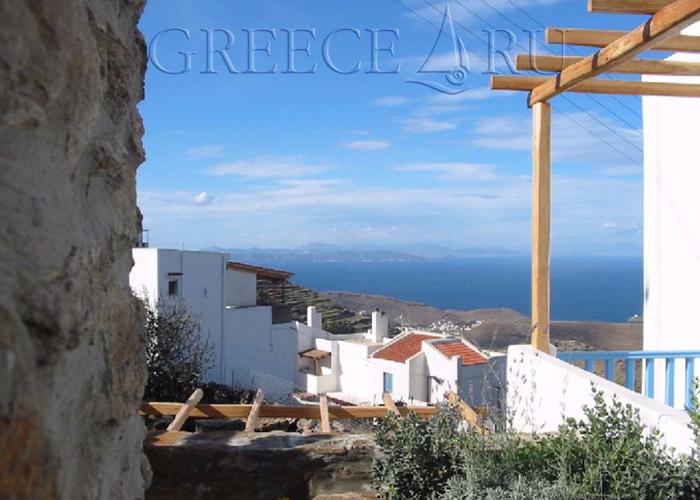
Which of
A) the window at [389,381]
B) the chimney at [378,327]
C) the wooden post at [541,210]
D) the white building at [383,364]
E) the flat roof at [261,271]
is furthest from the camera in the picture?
the chimney at [378,327]

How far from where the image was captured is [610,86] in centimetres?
564

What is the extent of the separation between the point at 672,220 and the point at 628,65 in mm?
2739

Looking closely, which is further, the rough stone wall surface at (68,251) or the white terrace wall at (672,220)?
the white terrace wall at (672,220)

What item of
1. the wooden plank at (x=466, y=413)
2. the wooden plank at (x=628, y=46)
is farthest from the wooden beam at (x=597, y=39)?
the wooden plank at (x=466, y=413)

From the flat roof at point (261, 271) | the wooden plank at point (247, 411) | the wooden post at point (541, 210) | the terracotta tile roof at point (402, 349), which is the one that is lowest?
the terracotta tile roof at point (402, 349)

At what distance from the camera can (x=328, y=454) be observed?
13.1 ft

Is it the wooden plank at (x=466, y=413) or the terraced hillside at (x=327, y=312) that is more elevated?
the wooden plank at (x=466, y=413)

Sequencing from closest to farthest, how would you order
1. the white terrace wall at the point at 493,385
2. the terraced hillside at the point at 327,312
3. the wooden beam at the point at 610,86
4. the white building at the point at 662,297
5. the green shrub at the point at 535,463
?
the green shrub at the point at 535,463 → the white terrace wall at the point at 493,385 → the white building at the point at 662,297 → the wooden beam at the point at 610,86 → the terraced hillside at the point at 327,312

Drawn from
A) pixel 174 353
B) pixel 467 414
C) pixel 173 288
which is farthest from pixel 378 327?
pixel 467 414

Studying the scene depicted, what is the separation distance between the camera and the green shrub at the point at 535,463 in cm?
272

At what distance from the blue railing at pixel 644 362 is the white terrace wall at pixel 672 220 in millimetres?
1480

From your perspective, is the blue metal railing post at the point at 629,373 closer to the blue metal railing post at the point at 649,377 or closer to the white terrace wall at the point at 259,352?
the blue metal railing post at the point at 649,377

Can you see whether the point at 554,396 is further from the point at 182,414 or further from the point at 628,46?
the point at 182,414

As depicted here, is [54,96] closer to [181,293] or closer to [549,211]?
[549,211]
